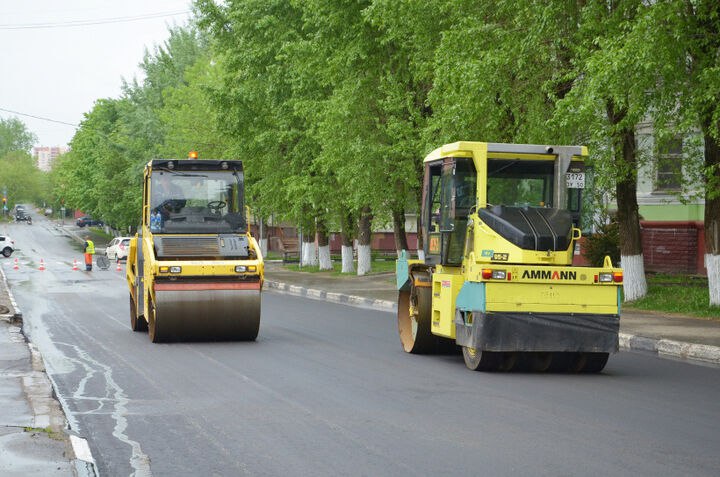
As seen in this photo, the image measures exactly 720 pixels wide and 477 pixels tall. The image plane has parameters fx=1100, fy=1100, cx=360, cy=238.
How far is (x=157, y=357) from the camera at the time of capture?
52.0 ft

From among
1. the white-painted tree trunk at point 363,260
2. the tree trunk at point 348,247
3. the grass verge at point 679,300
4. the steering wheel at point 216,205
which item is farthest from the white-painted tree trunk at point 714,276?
the tree trunk at point 348,247

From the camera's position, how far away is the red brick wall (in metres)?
35.2

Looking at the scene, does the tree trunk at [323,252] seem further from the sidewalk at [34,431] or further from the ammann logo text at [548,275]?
the ammann logo text at [548,275]

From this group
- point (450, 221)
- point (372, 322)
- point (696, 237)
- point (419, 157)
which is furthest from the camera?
point (696, 237)

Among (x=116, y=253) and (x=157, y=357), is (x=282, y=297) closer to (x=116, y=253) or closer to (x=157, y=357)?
(x=157, y=357)

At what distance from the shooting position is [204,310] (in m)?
17.5

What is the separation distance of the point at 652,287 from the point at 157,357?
14779 millimetres

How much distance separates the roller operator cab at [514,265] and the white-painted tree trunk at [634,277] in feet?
33.5

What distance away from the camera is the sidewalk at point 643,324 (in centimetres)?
1677

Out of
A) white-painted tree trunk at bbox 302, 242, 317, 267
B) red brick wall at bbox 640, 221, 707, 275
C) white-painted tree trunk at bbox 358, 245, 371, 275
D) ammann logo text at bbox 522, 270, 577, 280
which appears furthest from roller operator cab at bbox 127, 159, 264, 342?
white-painted tree trunk at bbox 302, 242, 317, 267

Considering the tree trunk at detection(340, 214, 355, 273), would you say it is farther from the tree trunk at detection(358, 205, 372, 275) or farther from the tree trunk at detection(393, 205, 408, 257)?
the tree trunk at detection(393, 205, 408, 257)

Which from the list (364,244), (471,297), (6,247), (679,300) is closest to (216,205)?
(471,297)

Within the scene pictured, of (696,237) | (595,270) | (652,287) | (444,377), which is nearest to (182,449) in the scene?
(444,377)

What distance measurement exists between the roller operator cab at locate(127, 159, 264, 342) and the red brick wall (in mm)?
19455
